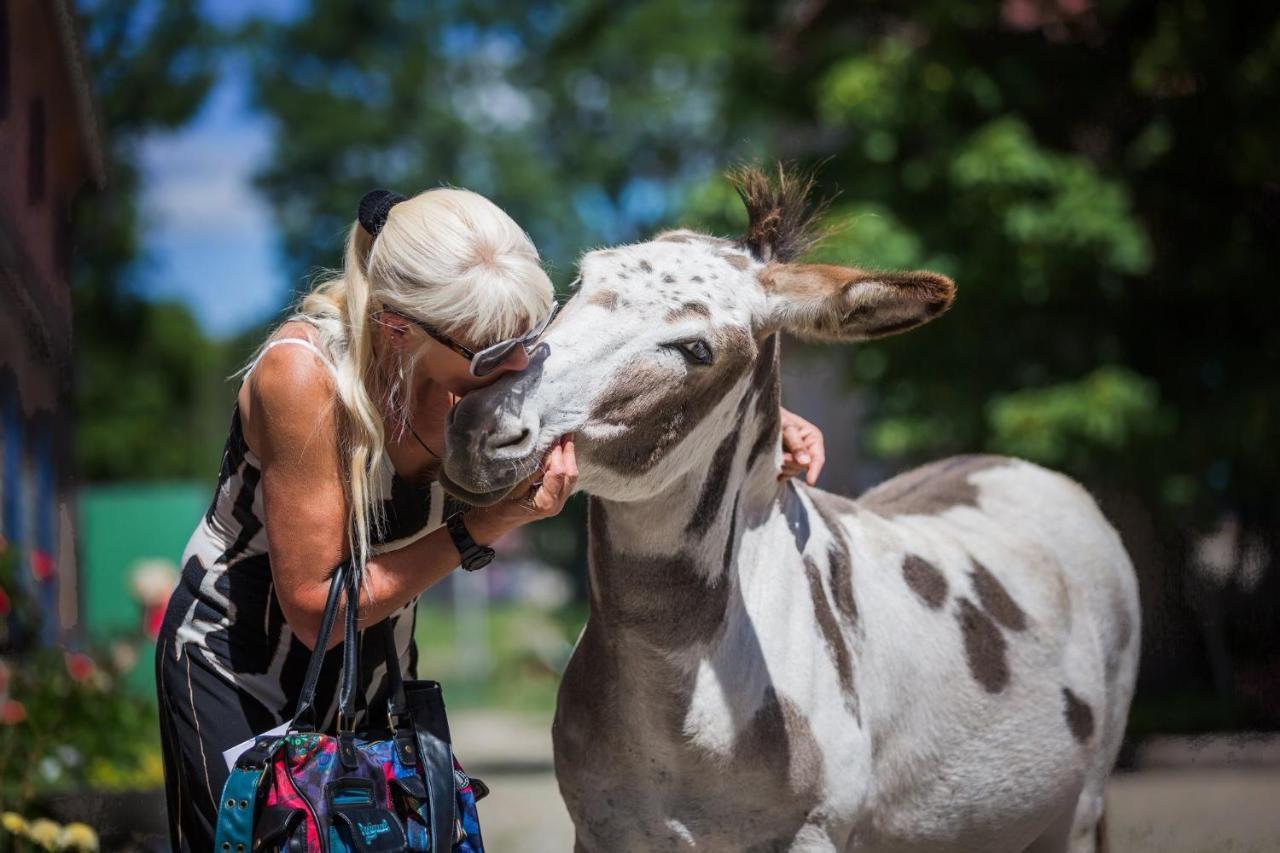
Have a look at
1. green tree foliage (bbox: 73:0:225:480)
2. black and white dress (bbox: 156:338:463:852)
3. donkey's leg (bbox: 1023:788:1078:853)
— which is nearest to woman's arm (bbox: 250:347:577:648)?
black and white dress (bbox: 156:338:463:852)

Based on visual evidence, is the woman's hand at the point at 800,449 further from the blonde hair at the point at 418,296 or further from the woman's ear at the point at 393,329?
the woman's ear at the point at 393,329

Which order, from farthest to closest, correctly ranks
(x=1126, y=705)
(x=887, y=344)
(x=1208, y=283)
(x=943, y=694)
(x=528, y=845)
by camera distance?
1. (x=887, y=344)
2. (x=1208, y=283)
3. (x=528, y=845)
4. (x=1126, y=705)
5. (x=943, y=694)

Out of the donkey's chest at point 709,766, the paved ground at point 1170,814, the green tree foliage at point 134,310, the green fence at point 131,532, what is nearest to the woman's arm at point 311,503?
the donkey's chest at point 709,766

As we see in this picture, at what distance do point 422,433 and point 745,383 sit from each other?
66cm

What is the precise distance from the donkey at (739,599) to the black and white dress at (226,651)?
0.46 metres

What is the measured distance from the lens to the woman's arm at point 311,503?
2.38m

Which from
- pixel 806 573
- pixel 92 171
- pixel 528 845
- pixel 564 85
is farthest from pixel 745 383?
pixel 564 85

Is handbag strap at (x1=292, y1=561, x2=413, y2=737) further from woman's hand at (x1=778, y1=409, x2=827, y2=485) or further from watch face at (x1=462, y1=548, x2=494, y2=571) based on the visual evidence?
woman's hand at (x1=778, y1=409, x2=827, y2=485)

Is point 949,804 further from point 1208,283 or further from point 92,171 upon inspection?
point 1208,283

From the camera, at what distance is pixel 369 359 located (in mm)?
2494

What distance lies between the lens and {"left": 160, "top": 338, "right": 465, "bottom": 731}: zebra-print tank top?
256 centimetres

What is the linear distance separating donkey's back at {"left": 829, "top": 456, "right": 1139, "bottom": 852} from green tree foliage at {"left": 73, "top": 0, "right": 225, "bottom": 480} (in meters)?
9.45

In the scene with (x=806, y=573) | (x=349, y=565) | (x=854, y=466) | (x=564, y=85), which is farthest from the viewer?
(x=564, y=85)

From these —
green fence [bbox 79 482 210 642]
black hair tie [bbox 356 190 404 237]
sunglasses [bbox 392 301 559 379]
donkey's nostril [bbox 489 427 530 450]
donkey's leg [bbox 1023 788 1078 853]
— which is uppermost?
black hair tie [bbox 356 190 404 237]
